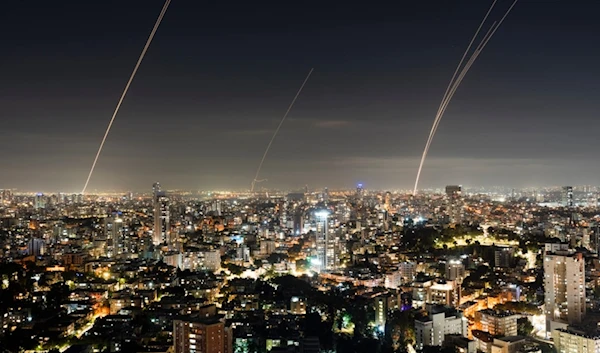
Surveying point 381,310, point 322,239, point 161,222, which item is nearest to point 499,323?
point 381,310

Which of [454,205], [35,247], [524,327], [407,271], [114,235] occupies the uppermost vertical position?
[454,205]

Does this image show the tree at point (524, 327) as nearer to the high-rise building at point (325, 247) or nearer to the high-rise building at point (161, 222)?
the high-rise building at point (325, 247)

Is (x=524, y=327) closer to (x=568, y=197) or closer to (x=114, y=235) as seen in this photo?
(x=114, y=235)

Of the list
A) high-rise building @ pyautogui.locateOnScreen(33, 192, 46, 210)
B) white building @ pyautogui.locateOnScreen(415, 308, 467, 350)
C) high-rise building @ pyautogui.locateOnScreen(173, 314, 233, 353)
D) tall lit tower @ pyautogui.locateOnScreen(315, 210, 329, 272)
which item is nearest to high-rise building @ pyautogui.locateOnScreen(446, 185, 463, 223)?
tall lit tower @ pyautogui.locateOnScreen(315, 210, 329, 272)

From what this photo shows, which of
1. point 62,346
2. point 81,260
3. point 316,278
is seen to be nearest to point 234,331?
point 62,346

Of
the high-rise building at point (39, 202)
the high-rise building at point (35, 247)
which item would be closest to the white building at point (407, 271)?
the high-rise building at point (35, 247)
